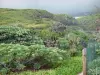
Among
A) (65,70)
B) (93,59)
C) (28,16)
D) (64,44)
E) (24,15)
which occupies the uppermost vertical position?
(93,59)

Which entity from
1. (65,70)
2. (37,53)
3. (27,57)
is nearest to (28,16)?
(27,57)

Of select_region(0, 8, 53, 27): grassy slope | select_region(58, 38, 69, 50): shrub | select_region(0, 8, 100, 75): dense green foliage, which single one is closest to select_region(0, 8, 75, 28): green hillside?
select_region(0, 8, 53, 27): grassy slope

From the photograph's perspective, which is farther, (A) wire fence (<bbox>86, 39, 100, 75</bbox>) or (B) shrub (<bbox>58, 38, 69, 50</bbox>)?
(B) shrub (<bbox>58, 38, 69, 50</bbox>)

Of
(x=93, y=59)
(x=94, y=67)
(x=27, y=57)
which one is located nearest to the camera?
(x=94, y=67)

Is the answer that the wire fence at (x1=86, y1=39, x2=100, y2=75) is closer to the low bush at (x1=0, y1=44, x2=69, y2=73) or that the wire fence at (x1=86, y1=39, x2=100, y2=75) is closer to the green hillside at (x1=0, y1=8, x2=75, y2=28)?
the low bush at (x1=0, y1=44, x2=69, y2=73)

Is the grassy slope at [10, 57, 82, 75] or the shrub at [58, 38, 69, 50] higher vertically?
the shrub at [58, 38, 69, 50]

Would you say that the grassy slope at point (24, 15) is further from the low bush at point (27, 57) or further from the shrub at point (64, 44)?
the low bush at point (27, 57)

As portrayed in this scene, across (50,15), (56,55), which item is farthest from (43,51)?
(50,15)

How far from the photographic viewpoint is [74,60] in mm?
12773

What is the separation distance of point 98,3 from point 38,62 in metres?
13.9

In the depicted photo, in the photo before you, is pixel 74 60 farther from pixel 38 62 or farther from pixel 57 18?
pixel 57 18

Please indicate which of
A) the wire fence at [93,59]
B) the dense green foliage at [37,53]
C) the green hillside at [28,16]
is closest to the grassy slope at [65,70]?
the dense green foliage at [37,53]

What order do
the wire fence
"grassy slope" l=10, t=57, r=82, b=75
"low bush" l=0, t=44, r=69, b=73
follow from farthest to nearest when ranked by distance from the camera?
"low bush" l=0, t=44, r=69, b=73 < "grassy slope" l=10, t=57, r=82, b=75 < the wire fence

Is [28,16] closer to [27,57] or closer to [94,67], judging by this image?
[27,57]
